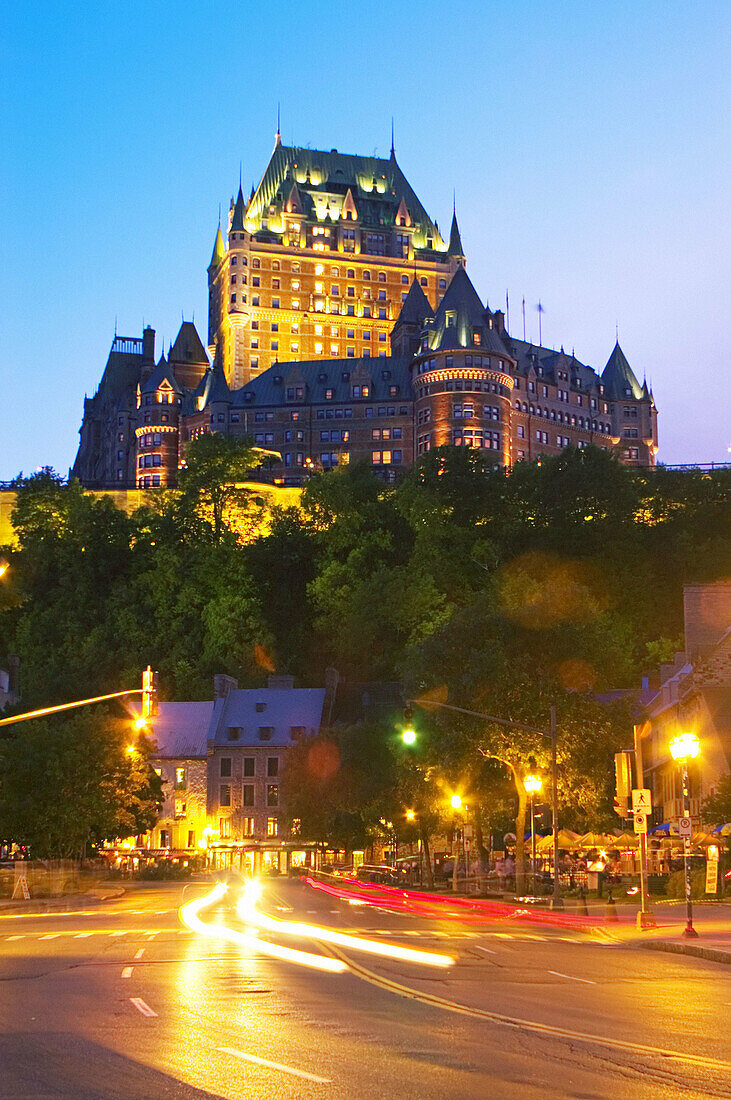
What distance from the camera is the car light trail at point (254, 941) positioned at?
80.6 feet

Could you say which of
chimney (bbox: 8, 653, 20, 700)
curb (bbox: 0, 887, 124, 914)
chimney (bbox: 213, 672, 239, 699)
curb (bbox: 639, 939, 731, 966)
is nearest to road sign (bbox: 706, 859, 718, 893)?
curb (bbox: 639, 939, 731, 966)

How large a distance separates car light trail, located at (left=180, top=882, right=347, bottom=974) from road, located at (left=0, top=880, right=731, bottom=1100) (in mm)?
467

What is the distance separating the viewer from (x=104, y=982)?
2155 cm

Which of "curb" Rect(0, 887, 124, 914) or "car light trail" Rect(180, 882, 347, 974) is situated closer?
"car light trail" Rect(180, 882, 347, 974)

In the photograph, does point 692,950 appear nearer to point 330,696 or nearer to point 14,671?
point 330,696

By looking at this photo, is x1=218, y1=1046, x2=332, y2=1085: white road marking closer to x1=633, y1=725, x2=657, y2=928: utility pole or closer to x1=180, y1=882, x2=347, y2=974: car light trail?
x1=180, y1=882, x2=347, y2=974: car light trail

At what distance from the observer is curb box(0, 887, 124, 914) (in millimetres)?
50562

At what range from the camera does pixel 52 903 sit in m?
52.8

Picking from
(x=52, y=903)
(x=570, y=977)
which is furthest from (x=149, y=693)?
(x=52, y=903)

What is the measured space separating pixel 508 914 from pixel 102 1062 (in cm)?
3282

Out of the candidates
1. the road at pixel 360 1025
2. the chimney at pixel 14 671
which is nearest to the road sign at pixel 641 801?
the road at pixel 360 1025

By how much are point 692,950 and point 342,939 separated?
741 centimetres

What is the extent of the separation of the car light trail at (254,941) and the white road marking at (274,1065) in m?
9.17

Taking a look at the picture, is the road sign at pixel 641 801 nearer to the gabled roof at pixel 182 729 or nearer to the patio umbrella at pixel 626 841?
the patio umbrella at pixel 626 841
